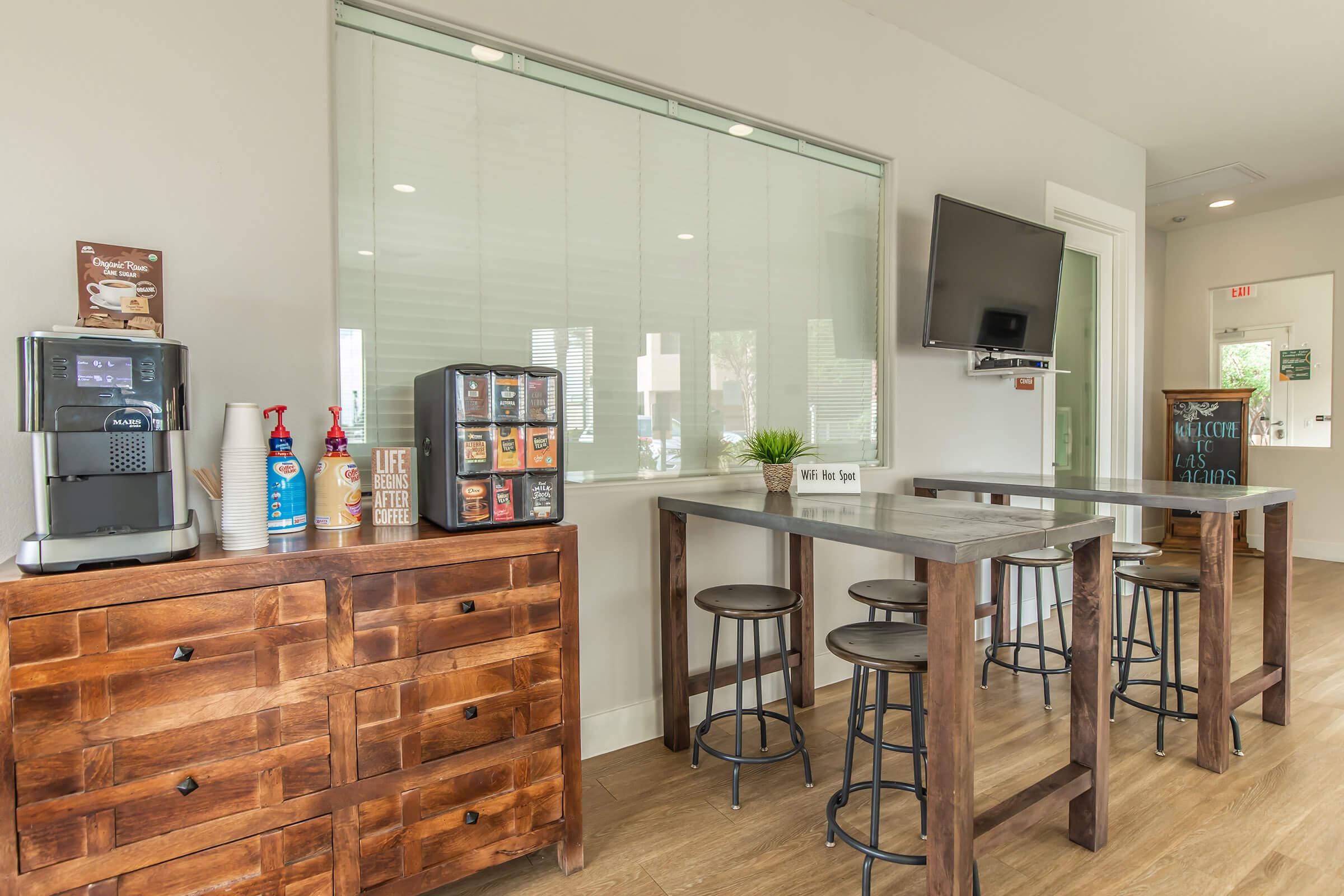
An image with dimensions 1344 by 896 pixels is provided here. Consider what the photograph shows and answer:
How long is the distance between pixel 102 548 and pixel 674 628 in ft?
5.39

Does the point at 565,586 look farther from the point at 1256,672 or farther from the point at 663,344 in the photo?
the point at 1256,672

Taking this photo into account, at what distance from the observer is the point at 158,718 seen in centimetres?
135

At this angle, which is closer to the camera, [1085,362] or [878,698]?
[878,698]

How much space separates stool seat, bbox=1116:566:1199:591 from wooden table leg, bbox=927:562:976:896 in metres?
1.47

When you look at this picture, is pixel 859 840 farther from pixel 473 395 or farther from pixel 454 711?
pixel 473 395

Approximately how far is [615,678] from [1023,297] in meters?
2.76

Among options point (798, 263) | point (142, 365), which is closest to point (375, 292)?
point (142, 365)

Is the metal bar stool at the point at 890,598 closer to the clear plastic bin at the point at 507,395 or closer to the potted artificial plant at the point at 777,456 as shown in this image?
the potted artificial plant at the point at 777,456

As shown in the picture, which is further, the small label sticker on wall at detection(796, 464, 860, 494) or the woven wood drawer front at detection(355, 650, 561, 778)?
the small label sticker on wall at detection(796, 464, 860, 494)

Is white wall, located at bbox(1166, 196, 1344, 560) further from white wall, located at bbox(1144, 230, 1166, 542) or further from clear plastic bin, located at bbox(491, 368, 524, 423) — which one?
clear plastic bin, located at bbox(491, 368, 524, 423)

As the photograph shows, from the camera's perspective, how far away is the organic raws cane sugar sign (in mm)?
1669

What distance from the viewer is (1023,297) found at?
360 cm

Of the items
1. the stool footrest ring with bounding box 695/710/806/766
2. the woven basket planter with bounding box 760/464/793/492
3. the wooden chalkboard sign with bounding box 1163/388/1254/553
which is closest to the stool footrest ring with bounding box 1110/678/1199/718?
the stool footrest ring with bounding box 695/710/806/766

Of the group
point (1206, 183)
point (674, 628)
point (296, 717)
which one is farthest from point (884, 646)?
point (1206, 183)
